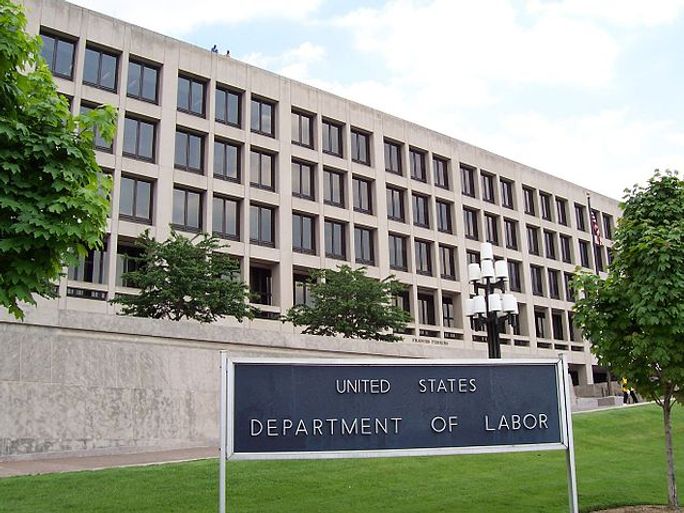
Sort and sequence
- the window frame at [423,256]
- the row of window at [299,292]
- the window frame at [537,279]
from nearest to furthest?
the row of window at [299,292] → the window frame at [423,256] → the window frame at [537,279]

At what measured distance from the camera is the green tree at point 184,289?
28438 millimetres

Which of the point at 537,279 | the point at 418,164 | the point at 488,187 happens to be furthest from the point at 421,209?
the point at 537,279

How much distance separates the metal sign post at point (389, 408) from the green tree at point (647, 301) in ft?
10.2

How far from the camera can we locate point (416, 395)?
9.16 meters

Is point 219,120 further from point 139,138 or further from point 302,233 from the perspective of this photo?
point 302,233

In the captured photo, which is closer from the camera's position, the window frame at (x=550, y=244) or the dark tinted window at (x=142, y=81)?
the dark tinted window at (x=142, y=81)

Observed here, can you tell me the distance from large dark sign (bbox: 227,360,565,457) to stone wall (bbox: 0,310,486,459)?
11921 millimetres

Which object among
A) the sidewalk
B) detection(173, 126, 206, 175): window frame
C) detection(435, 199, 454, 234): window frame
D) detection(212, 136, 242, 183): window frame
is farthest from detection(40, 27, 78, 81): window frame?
detection(435, 199, 454, 234): window frame

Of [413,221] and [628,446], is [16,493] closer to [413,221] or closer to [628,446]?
[628,446]

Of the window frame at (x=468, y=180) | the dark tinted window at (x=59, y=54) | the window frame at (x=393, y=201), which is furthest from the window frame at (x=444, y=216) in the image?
the dark tinted window at (x=59, y=54)

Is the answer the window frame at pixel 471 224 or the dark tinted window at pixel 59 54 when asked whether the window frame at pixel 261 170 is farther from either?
the window frame at pixel 471 224

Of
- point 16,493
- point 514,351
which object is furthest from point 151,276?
point 514,351

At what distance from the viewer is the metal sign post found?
8.66 m

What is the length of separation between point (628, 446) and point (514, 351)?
1187 inches
